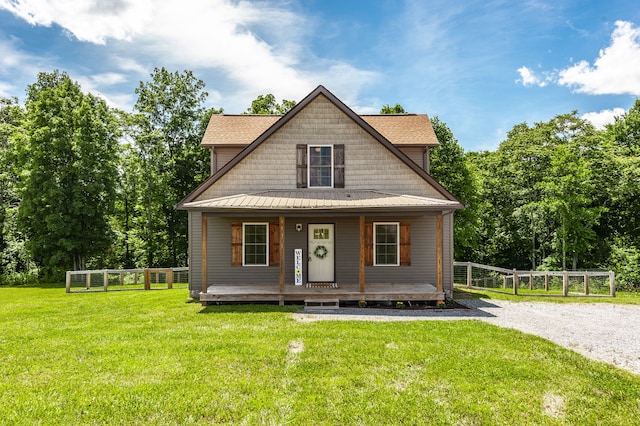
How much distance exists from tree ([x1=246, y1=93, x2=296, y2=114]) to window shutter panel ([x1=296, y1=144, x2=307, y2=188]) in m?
16.7

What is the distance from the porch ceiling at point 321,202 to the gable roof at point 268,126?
2.93m

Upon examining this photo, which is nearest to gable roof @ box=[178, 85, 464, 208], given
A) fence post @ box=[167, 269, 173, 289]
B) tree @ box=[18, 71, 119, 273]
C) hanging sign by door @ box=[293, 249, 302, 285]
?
hanging sign by door @ box=[293, 249, 302, 285]

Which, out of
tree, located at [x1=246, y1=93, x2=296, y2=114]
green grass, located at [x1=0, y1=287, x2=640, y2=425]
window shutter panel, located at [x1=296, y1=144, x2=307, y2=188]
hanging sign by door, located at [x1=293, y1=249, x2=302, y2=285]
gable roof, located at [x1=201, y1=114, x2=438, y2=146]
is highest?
tree, located at [x1=246, y1=93, x2=296, y2=114]

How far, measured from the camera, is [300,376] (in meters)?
5.40

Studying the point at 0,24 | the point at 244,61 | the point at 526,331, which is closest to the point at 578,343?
the point at 526,331

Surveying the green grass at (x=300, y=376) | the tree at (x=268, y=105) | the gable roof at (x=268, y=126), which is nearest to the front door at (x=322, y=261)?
the green grass at (x=300, y=376)

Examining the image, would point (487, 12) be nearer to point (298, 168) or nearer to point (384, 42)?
point (384, 42)

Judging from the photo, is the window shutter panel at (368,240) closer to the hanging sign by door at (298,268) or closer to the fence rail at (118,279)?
the hanging sign by door at (298,268)

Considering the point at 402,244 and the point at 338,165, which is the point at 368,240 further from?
the point at 338,165

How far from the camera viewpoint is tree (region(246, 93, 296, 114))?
28.7 m

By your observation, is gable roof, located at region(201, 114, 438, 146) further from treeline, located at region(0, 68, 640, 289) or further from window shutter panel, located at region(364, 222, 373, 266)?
treeline, located at region(0, 68, 640, 289)

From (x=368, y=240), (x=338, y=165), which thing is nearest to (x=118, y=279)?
(x=338, y=165)

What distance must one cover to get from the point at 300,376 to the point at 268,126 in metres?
11.7

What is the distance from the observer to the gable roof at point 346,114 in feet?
40.9
